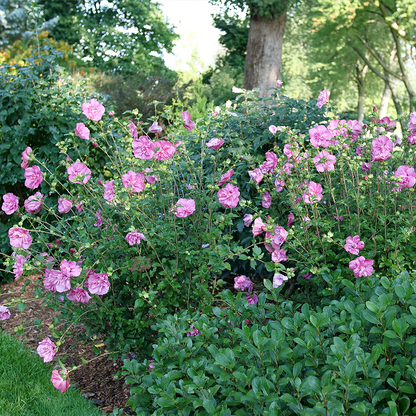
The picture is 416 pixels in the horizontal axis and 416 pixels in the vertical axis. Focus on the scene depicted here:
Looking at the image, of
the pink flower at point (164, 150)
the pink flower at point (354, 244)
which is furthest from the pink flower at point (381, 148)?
the pink flower at point (164, 150)

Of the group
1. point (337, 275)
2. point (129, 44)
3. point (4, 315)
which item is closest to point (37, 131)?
point (4, 315)

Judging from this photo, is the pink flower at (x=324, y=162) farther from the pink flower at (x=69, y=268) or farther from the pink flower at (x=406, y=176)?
the pink flower at (x=69, y=268)

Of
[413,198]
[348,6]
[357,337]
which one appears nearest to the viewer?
[357,337]

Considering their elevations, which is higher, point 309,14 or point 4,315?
point 309,14

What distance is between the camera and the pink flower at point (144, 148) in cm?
228

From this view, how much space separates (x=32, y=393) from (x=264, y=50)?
821 cm

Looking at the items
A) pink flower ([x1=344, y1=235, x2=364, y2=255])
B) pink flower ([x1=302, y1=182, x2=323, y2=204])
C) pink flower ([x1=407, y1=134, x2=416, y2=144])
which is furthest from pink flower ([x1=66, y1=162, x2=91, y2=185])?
pink flower ([x1=407, y1=134, x2=416, y2=144])

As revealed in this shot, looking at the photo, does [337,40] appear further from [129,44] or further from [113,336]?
[113,336]

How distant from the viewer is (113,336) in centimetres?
245

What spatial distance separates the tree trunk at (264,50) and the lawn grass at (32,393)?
7.40 meters

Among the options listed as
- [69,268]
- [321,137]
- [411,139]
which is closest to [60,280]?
[69,268]

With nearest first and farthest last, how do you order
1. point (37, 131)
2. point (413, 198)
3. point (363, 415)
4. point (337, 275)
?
point (363, 415) → point (337, 275) → point (413, 198) → point (37, 131)

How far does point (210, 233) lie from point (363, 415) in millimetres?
1204

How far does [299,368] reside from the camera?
159 cm
